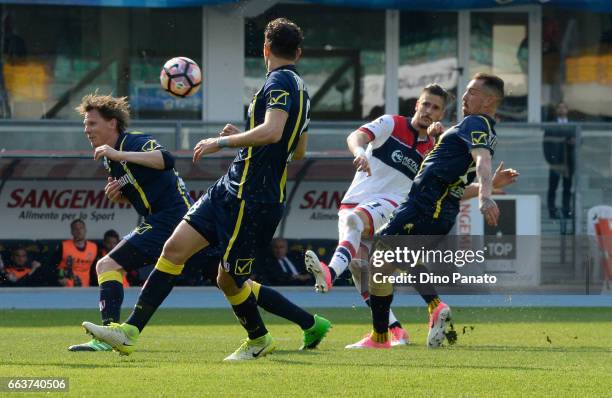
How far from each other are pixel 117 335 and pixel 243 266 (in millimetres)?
964

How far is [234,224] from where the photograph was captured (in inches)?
353

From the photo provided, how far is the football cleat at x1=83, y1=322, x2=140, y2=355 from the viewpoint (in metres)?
9.12

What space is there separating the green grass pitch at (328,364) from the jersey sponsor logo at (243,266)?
1.98ft

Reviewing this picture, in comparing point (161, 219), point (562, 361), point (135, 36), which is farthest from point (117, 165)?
point (135, 36)

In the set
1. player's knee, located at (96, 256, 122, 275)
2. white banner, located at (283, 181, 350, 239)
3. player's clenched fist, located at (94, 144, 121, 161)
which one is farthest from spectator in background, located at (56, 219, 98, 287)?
player's clenched fist, located at (94, 144, 121, 161)

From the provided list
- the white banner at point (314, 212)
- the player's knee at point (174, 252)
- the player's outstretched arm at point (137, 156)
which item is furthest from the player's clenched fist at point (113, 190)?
the white banner at point (314, 212)

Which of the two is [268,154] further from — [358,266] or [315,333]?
[358,266]

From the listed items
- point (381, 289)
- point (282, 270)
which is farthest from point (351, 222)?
point (282, 270)

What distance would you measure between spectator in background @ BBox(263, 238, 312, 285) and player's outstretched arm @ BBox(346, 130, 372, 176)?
34.7 ft

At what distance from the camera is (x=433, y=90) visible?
446 inches

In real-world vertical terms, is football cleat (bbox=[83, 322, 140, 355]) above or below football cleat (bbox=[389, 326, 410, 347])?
above

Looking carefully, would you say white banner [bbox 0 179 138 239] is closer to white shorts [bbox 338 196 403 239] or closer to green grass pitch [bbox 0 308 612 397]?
green grass pitch [bbox 0 308 612 397]

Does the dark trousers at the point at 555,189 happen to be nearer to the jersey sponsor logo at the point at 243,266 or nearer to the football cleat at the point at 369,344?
the football cleat at the point at 369,344

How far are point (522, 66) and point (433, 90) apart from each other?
15.8m
